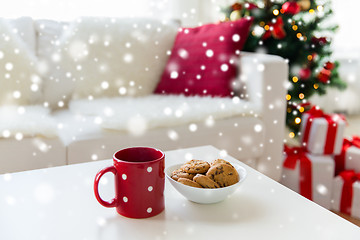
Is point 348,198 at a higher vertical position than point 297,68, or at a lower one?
lower

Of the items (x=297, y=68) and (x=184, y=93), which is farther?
(x=297, y=68)

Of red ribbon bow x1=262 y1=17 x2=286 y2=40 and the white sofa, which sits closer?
the white sofa

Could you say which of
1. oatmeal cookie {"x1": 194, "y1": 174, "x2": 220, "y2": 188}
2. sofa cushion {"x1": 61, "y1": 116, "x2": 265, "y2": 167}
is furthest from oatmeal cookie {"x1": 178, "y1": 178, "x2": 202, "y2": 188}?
sofa cushion {"x1": 61, "y1": 116, "x2": 265, "y2": 167}

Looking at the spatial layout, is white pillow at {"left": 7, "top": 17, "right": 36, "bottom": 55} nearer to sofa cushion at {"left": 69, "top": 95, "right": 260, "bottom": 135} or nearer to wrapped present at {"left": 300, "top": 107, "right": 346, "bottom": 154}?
sofa cushion at {"left": 69, "top": 95, "right": 260, "bottom": 135}

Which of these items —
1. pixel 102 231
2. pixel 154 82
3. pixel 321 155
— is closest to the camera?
pixel 102 231

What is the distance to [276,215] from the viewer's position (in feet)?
2.11

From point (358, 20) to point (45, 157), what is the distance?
2689 millimetres

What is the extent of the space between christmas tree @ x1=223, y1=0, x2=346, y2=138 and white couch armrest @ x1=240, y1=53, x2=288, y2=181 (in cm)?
32

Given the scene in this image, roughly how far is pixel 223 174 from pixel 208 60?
3.45ft

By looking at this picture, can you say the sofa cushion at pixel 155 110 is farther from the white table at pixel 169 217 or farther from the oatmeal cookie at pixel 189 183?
the oatmeal cookie at pixel 189 183

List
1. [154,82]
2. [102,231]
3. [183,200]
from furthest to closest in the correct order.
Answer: [154,82] < [183,200] < [102,231]

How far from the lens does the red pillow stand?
1633mm

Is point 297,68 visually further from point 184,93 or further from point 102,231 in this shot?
point 102,231

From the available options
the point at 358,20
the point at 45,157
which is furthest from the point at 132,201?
the point at 358,20
